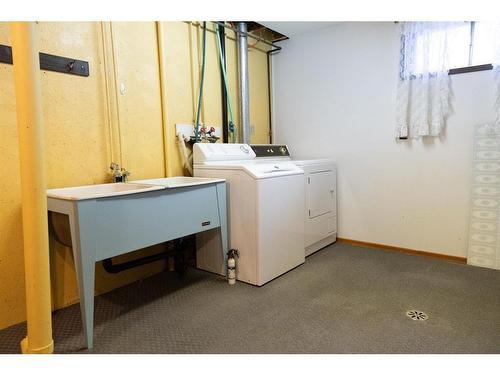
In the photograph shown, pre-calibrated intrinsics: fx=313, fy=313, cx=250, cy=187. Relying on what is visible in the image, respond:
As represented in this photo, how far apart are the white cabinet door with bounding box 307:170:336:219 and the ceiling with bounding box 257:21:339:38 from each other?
A: 1.59 m

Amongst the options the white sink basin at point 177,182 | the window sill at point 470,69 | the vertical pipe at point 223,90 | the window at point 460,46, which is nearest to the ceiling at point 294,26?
the vertical pipe at point 223,90

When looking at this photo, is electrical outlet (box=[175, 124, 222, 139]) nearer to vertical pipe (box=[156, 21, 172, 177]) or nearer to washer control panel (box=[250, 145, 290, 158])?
vertical pipe (box=[156, 21, 172, 177])

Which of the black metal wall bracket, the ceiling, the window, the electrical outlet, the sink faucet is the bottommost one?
the sink faucet

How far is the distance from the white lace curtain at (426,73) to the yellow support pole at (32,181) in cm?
294

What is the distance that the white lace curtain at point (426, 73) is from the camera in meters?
2.76

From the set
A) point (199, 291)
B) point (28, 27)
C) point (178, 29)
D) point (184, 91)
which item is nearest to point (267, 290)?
point (199, 291)

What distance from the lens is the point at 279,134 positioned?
399cm

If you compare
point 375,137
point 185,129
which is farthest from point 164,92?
point 375,137

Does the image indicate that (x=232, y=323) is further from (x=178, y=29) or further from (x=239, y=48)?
(x=239, y=48)

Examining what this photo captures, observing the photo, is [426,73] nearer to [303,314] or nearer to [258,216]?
[258,216]

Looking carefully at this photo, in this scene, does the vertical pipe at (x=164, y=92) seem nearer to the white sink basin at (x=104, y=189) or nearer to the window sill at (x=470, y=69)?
the white sink basin at (x=104, y=189)

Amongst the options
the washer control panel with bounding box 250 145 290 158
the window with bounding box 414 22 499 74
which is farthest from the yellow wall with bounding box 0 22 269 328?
the window with bounding box 414 22 499 74

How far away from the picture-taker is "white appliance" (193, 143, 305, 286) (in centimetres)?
239

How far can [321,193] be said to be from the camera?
3.20 metres
